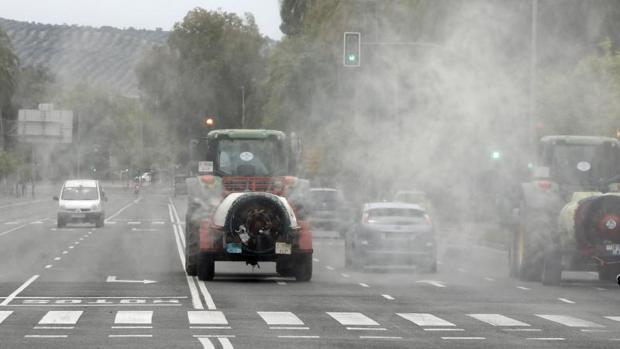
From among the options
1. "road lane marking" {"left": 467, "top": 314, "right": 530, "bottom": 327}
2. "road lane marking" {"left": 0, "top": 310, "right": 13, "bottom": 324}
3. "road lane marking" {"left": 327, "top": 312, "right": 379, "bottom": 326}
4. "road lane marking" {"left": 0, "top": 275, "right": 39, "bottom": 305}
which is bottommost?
"road lane marking" {"left": 0, "top": 275, "right": 39, "bottom": 305}

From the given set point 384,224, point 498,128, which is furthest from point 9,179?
point 384,224

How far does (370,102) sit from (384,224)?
79.0 ft

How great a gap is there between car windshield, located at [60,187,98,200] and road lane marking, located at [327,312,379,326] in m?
44.4

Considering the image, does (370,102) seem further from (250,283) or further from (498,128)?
(250,283)

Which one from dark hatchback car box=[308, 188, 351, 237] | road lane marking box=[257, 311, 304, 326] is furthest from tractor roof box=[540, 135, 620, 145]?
dark hatchback car box=[308, 188, 351, 237]

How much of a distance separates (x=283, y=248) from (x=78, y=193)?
1453 inches

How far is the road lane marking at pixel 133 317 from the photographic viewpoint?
19.4 metres

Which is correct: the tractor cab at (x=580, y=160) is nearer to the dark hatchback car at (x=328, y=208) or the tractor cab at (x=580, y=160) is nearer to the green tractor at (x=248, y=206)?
the green tractor at (x=248, y=206)

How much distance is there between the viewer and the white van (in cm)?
6312

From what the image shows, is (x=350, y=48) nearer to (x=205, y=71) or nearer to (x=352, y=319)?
(x=352, y=319)

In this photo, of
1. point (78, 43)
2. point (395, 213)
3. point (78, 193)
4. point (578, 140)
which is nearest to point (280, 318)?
point (578, 140)

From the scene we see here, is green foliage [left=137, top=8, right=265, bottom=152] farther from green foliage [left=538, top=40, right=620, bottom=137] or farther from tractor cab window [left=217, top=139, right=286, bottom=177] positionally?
tractor cab window [left=217, top=139, right=286, bottom=177]

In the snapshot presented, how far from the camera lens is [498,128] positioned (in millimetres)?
47219

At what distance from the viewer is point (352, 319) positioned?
65.9ft
